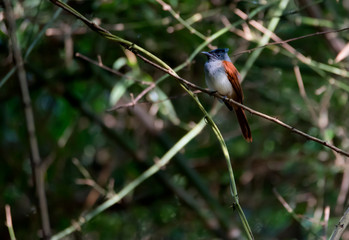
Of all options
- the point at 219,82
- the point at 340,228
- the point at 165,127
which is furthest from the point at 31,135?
the point at 165,127

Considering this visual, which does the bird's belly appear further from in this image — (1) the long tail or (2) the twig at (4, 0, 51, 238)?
(2) the twig at (4, 0, 51, 238)

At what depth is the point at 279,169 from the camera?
5.46 m

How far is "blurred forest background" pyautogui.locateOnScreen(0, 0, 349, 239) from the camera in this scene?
4508 millimetres

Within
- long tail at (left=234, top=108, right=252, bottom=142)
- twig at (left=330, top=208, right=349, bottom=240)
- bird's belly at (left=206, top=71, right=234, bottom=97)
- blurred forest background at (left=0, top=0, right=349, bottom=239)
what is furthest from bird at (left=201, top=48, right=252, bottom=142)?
twig at (left=330, top=208, right=349, bottom=240)

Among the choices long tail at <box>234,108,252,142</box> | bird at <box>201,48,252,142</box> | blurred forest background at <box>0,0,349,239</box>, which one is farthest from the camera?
blurred forest background at <box>0,0,349,239</box>

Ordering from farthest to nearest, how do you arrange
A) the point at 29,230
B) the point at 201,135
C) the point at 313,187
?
the point at 201,135 → the point at 313,187 → the point at 29,230

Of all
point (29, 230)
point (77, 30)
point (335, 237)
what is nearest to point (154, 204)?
point (29, 230)

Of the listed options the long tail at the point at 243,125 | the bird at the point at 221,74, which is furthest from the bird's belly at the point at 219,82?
the long tail at the point at 243,125

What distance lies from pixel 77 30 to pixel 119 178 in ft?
4.90

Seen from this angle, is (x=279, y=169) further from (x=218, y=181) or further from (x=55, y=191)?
(x=55, y=191)

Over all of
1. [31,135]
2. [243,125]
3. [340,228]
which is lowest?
[243,125]

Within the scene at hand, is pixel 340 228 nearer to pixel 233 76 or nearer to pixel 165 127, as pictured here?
pixel 233 76

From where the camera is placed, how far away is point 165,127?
5.50 m

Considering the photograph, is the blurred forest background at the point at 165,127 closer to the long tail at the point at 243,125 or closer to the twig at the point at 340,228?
the long tail at the point at 243,125
